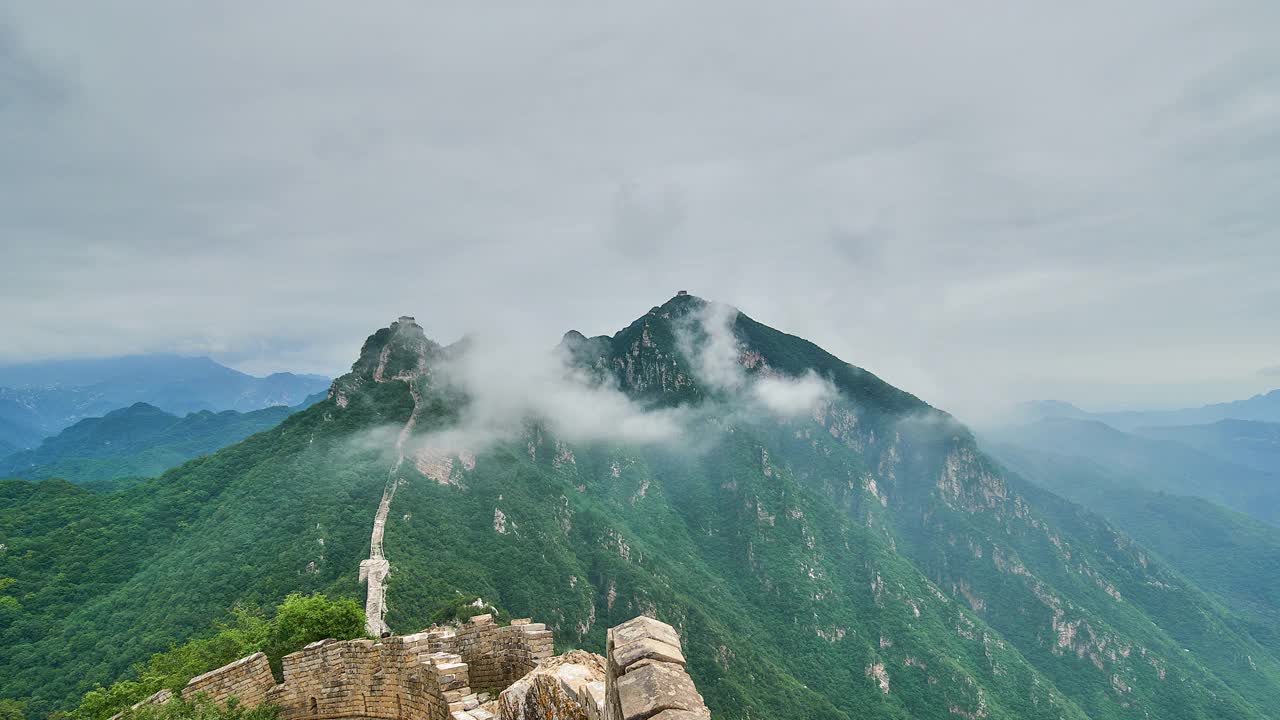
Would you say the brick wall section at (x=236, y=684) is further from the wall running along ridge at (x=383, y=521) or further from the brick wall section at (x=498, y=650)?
the brick wall section at (x=498, y=650)

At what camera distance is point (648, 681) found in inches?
220

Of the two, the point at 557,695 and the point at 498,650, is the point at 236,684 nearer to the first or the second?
the point at 498,650

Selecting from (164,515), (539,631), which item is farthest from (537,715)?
(164,515)

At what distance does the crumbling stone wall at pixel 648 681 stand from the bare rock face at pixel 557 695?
1.65 feet

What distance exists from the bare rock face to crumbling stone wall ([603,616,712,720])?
0.50 m

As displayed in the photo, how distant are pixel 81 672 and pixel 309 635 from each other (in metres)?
64.9

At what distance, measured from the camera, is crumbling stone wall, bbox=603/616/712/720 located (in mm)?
5340

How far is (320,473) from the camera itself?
335ft

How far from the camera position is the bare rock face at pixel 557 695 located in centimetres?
688

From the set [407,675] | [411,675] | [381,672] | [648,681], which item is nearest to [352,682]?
[381,672]

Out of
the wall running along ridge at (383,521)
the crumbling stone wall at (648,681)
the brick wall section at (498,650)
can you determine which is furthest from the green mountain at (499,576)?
the crumbling stone wall at (648,681)

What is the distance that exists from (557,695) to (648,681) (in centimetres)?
236

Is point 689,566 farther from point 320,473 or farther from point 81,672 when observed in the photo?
point 81,672

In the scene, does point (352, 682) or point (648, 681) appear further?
point (352, 682)
